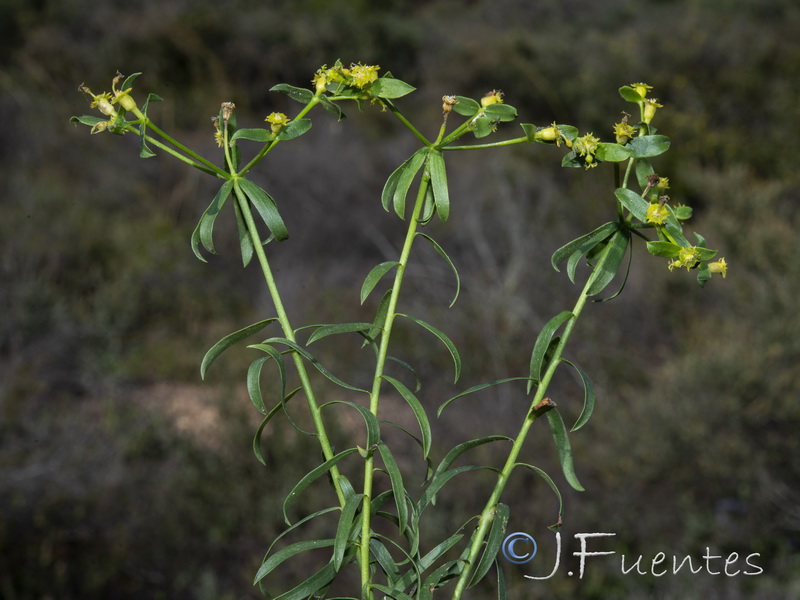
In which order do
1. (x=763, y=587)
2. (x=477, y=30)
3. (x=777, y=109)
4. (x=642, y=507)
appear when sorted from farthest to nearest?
1. (x=477, y=30)
2. (x=777, y=109)
3. (x=642, y=507)
4. (x=763, y=587)

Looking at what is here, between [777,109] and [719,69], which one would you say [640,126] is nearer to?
[777,109]

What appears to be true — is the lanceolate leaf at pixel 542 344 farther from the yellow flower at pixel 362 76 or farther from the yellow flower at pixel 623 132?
the yellow flower at pixel 362 76

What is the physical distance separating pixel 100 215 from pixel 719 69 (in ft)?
20.6

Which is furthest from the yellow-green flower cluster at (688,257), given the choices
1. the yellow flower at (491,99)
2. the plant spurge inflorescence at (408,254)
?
the yellow flower at (491,99)

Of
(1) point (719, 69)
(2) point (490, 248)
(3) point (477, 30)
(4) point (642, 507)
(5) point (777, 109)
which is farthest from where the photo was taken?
(3) point (477, 30)

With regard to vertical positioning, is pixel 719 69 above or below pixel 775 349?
below

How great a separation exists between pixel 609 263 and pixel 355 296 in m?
5.75

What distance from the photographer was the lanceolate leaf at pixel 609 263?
701 mm

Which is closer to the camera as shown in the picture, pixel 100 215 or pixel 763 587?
pixel 763 587

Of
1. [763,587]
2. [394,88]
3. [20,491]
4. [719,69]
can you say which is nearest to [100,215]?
[20,491]

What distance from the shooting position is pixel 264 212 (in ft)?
2.31

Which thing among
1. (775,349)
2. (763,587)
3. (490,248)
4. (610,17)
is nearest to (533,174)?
(490,248)

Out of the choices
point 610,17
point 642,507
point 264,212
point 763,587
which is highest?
point 264,212

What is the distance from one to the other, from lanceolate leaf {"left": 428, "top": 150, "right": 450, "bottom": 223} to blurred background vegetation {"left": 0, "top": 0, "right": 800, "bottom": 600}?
2921mm
